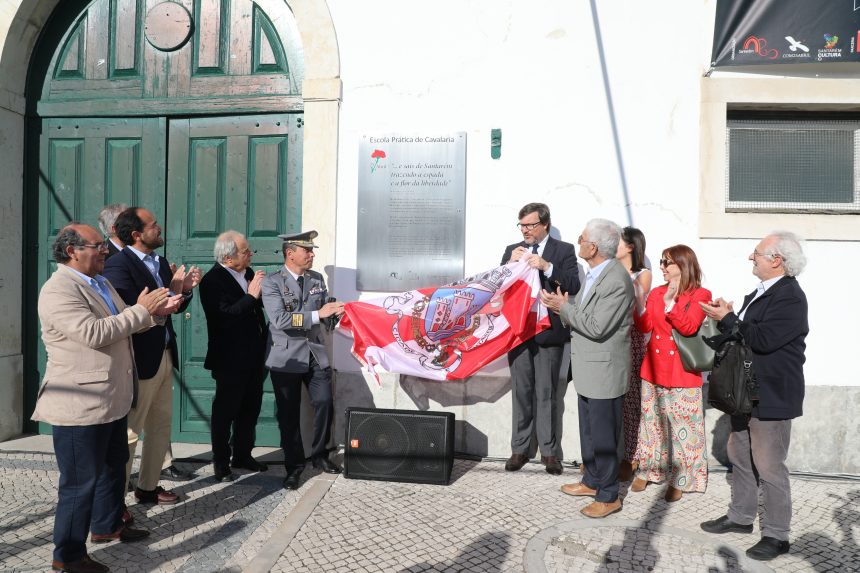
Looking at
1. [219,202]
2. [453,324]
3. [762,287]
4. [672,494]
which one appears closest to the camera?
[762,287]

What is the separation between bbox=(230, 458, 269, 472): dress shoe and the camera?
17.9ft

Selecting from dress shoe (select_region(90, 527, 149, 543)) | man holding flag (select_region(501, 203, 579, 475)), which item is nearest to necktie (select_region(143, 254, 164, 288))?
dress shoe (select_region(90, 527, 149, 543))

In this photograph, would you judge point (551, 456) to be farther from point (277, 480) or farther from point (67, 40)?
point (67, 40)

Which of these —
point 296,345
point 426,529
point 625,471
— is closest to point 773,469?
point 625,471

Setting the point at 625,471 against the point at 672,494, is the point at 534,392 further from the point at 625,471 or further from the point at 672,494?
the point at 672,494

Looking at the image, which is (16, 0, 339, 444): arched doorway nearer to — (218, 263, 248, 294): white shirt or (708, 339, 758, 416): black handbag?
(218, 263, 248, 294): white shirt

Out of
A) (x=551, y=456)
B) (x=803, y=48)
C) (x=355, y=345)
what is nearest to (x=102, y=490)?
(x=355, y=345)

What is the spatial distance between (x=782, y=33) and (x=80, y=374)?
6200 millimetres

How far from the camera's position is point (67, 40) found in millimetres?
6625

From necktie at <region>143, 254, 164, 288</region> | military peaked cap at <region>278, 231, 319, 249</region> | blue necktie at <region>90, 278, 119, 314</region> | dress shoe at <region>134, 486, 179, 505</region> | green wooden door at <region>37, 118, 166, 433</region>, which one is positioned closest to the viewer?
blue necktie at <region>90, 278, 119, 314</region>

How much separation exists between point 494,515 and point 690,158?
11.9 ft

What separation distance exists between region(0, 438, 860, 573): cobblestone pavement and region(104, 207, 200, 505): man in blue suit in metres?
0.34

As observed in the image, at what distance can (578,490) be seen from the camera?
487 cm

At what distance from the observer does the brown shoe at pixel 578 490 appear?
486 cm
